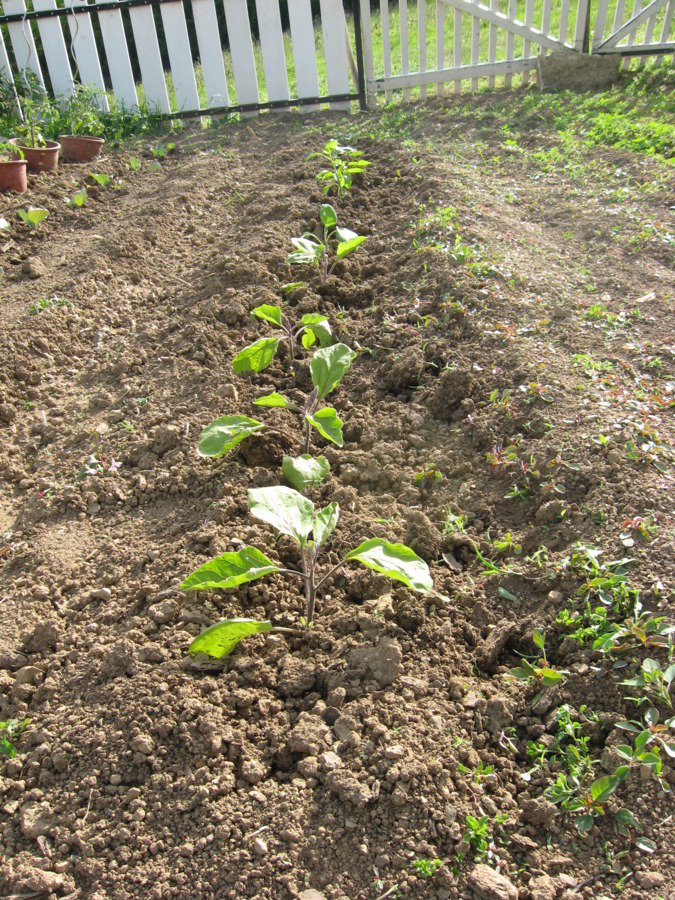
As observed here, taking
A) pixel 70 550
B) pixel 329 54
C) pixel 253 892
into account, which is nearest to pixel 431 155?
pixel 329 54

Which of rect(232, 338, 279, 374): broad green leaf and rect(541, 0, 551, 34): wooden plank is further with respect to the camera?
rect(541, 0, 551, 34): wooden plank

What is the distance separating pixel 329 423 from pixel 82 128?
5.55 metres

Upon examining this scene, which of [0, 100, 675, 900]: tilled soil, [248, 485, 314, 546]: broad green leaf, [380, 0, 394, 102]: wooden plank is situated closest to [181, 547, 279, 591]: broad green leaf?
[248, 485, 314, 546]: broad green leaf

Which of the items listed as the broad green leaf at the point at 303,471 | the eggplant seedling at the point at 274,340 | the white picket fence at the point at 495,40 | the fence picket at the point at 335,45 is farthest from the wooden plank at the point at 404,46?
the broad green leaf at the point at 303,471

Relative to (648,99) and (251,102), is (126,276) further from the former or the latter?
(648,99)

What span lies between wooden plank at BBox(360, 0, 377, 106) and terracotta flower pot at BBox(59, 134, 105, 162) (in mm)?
2735

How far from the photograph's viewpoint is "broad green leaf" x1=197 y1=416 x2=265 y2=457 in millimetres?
2723

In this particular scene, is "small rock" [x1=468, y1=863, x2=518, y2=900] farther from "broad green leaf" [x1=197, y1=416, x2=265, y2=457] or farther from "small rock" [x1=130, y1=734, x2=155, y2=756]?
"broad green leaf" [x1=197, y1=416, x2=265, y2=457]

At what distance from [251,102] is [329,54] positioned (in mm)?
893

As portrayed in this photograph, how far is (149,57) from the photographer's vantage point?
7352 mm

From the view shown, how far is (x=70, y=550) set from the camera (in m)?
2.68

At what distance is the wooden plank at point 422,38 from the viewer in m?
7.12

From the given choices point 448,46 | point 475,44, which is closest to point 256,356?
point 475,44

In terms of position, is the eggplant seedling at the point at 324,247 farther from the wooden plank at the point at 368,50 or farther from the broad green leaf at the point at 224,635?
the wooden plank at the point at 368,50
